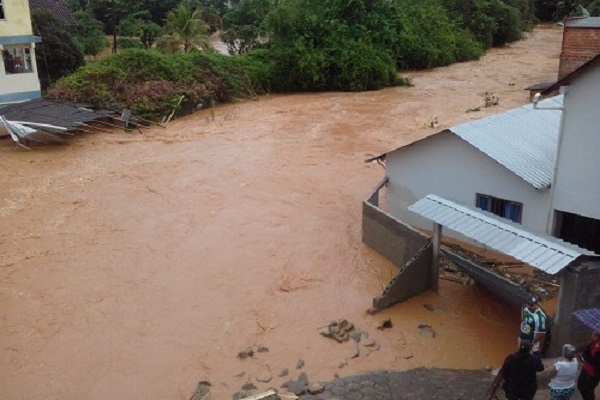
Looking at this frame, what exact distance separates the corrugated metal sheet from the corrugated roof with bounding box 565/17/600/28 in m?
8.76

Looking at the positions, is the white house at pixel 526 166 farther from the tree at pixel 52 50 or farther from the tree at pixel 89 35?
the tree at pixel 89 35

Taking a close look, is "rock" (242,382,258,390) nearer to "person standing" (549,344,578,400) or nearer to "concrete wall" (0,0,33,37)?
"person standing" (549,344,578,400)

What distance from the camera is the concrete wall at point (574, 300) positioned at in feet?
27.7

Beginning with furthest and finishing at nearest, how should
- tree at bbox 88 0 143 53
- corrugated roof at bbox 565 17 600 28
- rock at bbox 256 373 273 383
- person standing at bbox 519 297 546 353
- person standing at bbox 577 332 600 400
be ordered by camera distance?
tree at bbox 88 0 143 53 → corrugated roof at bbox 565 17 600 28 → rock at bbox 256 373 273 383 → person standing at bbox 519 297 546 353 → person standing at bbox 577 332 600 400

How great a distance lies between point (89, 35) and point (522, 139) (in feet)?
105

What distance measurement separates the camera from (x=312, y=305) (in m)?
11.8

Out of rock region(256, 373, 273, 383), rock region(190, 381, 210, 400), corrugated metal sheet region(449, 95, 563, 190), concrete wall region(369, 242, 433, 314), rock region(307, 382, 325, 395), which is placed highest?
corrugated metal sheet region(449, 95, 563, 190)

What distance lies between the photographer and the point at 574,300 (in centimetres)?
854

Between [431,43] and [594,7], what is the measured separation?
1189cm

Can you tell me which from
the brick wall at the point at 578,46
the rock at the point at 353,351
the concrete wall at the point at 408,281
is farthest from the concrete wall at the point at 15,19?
the rock at the point at 353,351

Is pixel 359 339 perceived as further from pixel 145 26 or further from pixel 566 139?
pixel 145 26

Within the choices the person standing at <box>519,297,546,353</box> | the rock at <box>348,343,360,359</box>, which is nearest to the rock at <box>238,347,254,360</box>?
the rock at <box>348,343,360,359</box>

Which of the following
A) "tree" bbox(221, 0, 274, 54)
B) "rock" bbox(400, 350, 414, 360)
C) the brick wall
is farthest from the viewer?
"tree" bbox(221, 0, 274, 54)

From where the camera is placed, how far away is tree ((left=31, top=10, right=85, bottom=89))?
96.1 feet
